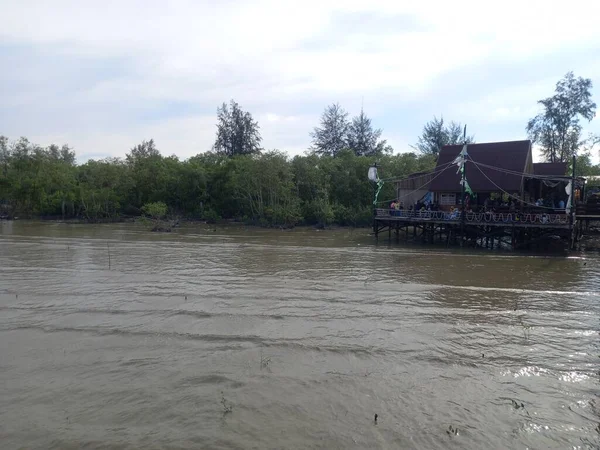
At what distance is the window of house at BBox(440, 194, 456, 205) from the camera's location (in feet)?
89.1

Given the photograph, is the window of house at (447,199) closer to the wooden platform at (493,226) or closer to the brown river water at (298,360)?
the wooden platform at (493,226)

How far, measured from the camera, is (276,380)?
7.05 meters

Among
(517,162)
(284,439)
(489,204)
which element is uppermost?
(517,162)

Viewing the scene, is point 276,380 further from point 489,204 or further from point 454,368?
point 489,204

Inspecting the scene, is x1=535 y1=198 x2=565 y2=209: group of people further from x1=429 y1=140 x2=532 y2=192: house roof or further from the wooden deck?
x1=429 y1=140 x2=532 y2=192: house roof

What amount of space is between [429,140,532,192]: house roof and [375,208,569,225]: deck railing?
2153mm

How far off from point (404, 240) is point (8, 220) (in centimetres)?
4063

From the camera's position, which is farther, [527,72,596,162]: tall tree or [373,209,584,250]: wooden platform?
[527,72,596,162]: tall tree

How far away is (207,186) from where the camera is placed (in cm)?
4559

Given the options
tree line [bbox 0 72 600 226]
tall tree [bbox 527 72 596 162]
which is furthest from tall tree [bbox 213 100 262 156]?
tall tree [bbox 527 72 596 162]

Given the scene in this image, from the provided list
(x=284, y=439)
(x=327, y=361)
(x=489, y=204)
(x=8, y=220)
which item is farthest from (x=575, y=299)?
(x=8, y=220)

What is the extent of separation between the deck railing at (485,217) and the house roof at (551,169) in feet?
20.4

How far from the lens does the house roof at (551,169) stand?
1084 inches

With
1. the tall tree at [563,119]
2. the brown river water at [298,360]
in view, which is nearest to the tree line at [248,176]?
the tall tree at [563,119]
